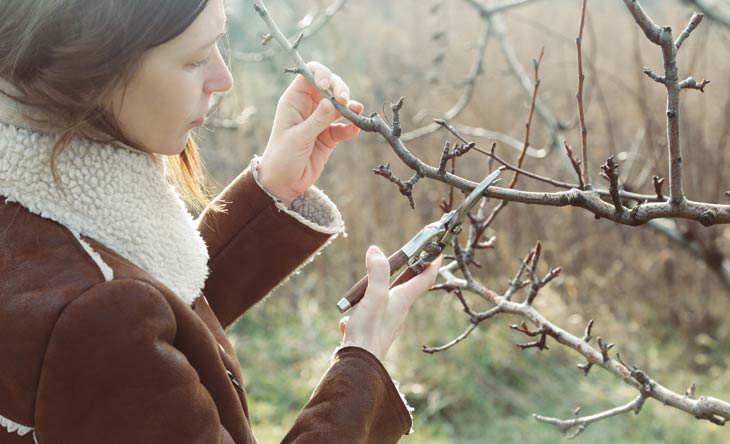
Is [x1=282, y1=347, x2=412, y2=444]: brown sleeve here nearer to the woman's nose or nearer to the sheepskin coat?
the sheepskin coat

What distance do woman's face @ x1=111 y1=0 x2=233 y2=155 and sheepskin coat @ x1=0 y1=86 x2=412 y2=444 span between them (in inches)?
2.4

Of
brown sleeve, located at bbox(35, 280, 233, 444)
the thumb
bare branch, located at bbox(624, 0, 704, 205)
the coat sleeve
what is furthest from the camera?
the coat sleeve

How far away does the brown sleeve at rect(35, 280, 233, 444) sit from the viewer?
3.59 feet

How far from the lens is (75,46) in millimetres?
1177

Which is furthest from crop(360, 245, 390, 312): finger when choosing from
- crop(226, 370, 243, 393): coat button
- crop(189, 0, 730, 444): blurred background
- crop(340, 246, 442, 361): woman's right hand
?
crop(189, 0, 730, 444): blurred background

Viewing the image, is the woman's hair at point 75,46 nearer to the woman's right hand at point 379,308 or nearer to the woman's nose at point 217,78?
the woman's nose at point 217,78

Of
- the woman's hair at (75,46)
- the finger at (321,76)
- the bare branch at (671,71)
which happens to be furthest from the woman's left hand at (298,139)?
the bare branch at (671,71)

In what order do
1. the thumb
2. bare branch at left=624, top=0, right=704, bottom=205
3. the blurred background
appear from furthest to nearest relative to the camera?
the blurred background
the thumb
bare branch at left=624, top=0, right=704, bottom=205

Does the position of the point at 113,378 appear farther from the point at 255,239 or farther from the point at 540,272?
the point at 540,272

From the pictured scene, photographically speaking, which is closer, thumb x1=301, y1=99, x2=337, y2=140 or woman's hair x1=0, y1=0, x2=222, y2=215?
woman's hair x1=0, y1=0, x2=222, y2=215

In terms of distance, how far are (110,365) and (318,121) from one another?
61cm

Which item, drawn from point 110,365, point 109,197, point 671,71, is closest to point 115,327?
point 110,365

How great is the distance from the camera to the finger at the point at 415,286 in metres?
1.34

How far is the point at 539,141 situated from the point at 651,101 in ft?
3.51
